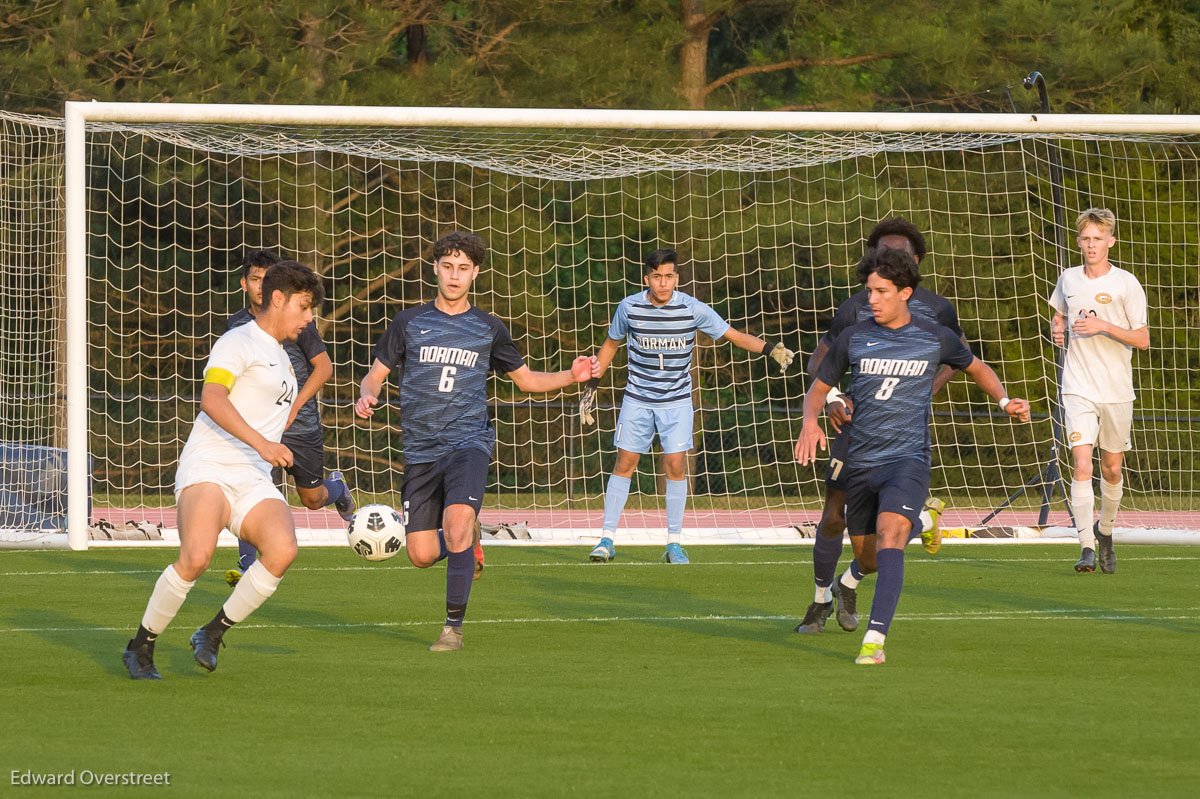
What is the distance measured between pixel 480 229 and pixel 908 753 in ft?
52.6

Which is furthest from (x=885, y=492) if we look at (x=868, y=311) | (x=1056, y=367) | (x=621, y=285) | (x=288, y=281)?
(x=621, y=285)

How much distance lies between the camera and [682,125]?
43.7 feet

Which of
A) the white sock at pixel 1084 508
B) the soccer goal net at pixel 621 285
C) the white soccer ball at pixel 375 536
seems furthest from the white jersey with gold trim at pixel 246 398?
the soccer goal net at pixel 621 285

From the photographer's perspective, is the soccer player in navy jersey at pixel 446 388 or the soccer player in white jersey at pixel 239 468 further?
the soccer player in navy jersey at pixel 446 388

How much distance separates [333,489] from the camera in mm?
10984

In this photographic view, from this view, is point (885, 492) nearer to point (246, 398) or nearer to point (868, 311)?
point (868, 311)

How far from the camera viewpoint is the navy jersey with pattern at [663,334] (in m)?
12.5

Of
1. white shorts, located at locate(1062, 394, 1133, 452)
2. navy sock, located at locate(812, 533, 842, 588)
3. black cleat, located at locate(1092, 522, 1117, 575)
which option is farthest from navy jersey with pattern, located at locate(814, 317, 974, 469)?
black cleat, located at locate(1092, 522, 1117, 575)

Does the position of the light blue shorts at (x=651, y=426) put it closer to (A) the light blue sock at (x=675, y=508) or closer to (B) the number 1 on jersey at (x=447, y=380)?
(A) the light blue sock at (x=675, y=508)

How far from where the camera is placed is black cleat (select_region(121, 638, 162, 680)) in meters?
6.90

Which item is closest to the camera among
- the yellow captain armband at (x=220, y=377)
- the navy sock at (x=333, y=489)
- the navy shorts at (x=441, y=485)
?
the yellow captain armband at (x=220, y=377)

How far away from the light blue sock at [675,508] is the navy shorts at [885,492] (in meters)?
4.93

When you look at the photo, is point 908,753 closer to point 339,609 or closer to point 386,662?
point 386,662

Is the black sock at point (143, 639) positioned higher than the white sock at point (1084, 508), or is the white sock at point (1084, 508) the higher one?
the white sock at point (1084, 508)
